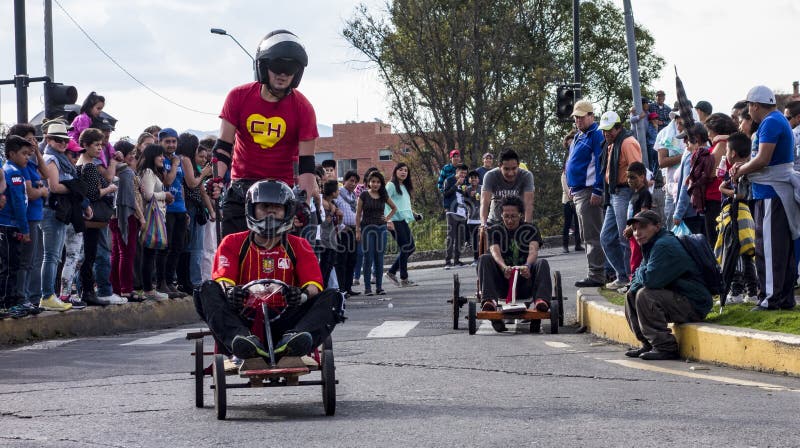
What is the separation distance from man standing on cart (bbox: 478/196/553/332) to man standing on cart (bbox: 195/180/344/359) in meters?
5.23

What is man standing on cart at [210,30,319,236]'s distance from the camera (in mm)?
8805

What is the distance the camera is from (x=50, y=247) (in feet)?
44.2

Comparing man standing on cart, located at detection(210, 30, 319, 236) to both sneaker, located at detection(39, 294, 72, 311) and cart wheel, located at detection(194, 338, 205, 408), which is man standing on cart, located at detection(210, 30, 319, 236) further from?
sneaker, located at detection(39, 294, 72, 311)

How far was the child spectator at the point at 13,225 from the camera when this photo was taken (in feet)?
41.2

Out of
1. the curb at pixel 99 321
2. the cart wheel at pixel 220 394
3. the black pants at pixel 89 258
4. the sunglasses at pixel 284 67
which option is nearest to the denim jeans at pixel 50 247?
the curb at pixel 99 321

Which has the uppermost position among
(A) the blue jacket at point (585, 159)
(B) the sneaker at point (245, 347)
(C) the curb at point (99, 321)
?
(A) the blue jacket at point (585, 159)

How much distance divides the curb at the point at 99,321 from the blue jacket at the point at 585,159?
16.5ft

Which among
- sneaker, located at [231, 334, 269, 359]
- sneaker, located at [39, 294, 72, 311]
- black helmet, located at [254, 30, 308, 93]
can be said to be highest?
black helmet, located at [254, 30, 308, 93]

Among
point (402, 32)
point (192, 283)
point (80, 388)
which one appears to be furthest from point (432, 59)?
point (80, 388)

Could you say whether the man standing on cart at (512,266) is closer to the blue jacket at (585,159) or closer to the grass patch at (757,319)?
the blue jacket at (585,159)

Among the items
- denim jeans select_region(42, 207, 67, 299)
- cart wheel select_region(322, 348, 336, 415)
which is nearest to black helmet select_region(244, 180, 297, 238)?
cart wheel select_region(322, 348, 336, 415)

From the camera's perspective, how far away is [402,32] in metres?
38.4

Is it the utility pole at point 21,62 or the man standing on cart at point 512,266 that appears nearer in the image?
the man standing on cart at point 512,266

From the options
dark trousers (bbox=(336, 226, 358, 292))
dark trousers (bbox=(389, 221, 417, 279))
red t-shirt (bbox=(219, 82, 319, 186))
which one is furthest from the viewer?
dark trousers (bbox=(389, 221, 417, 279))
